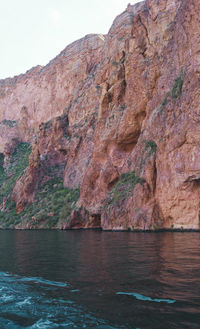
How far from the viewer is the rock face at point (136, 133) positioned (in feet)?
99.6

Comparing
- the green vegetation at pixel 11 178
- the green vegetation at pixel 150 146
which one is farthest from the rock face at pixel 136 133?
the green vegetation at pixel 11 178

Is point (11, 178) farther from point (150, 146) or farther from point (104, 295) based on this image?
point (104, 295)

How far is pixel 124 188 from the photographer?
3862cm

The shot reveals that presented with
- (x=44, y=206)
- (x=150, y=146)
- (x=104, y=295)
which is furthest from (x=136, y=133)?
(x=104, y=295)

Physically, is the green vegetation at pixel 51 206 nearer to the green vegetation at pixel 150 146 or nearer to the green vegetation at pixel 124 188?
the green vegetation at pixel 124 188

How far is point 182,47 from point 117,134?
15.8m

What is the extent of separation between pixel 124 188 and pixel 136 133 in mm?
10110

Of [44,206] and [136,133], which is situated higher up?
[136,133]

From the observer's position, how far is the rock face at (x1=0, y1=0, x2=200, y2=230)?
3036 cm

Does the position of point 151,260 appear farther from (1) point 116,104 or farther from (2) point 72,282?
(1) point 116,104

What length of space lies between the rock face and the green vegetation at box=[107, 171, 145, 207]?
170 mm

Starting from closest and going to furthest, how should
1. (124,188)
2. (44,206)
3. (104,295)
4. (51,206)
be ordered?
(104,295) < (124,188) < (51,206) < (44,206)

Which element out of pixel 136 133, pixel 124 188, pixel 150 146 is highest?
pixel 136 133

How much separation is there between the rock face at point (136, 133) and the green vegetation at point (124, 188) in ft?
0.56
